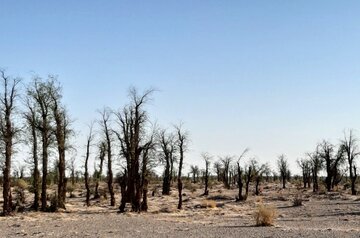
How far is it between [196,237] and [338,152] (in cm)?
5959

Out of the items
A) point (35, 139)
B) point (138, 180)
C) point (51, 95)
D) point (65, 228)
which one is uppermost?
point (51, 95)

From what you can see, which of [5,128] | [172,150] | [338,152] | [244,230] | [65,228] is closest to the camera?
[244,230]

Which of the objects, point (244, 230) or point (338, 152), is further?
point (338, 152)

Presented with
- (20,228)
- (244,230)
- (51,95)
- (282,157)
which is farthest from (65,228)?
(282,157)

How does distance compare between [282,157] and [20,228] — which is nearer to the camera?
[20,228]

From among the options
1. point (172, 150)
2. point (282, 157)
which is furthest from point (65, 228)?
point (282, 157)

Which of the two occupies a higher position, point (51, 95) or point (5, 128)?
point (51, 95)

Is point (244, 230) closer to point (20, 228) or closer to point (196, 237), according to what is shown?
point (196, 237)

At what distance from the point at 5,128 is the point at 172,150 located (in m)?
28.1

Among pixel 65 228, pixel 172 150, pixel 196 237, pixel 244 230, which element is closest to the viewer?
pixel 196 237

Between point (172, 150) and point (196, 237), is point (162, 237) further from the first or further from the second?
point (172, 150)

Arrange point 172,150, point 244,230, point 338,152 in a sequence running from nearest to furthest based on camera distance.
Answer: point 244,230, point 172,150, point 338,152

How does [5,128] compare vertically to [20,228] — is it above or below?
above

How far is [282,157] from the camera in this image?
98250 mm
